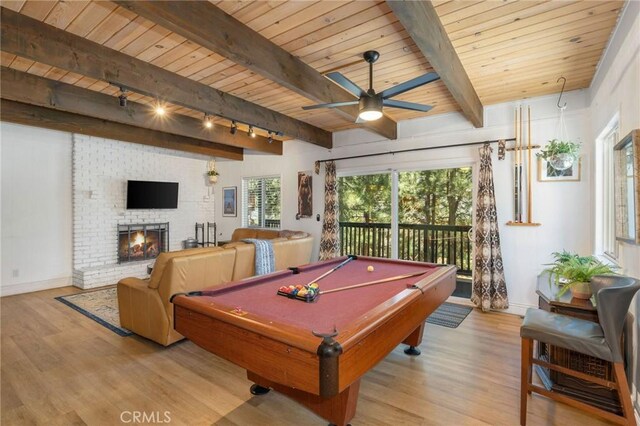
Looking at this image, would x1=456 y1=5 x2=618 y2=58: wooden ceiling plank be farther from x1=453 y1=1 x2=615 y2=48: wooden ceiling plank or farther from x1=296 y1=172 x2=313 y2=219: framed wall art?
x1=296 y1=172 x2=313 y2=219: framed wall art

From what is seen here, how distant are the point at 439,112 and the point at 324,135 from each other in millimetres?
1968

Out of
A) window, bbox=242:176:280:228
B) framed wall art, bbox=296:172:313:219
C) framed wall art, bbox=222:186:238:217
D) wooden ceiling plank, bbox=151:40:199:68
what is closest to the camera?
wooden ceiling plank, bbox=151:40:199:68

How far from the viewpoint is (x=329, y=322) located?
1635 millimetres

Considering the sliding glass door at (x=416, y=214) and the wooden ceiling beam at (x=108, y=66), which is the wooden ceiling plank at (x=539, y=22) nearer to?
the sliding glass door at (x=416, y=214)

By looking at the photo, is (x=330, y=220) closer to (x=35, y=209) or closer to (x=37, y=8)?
(x=37, y=8)

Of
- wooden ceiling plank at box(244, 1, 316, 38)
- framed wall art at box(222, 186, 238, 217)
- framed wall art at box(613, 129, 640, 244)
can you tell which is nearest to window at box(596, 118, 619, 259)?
framed wall art at box(613, 129, 640, 244)

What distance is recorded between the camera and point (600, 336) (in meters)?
1.87

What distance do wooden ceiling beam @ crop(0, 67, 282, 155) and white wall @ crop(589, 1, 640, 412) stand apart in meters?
5.04

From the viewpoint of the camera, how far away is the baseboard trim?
15.6 ft

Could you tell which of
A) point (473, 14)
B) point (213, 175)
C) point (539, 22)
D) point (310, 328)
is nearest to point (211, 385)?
point (310, 328)

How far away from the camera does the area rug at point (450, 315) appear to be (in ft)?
12.1

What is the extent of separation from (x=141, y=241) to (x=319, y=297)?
5.57 m

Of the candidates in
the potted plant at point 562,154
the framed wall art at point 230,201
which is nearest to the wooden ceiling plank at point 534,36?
the potted plant at point 562,154
